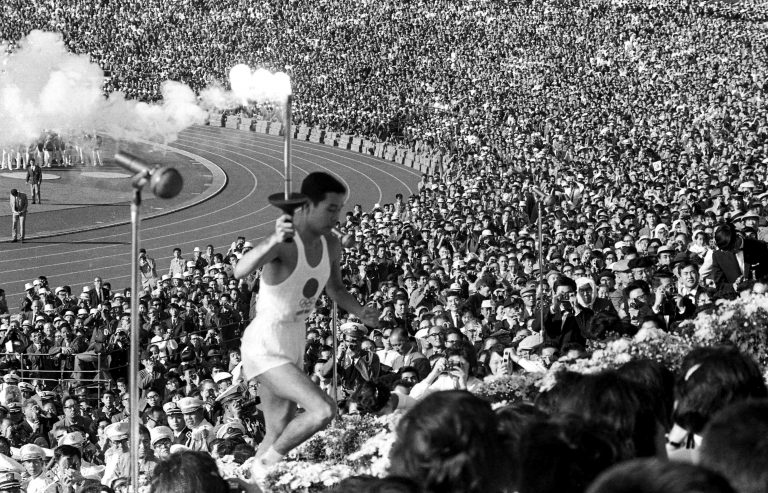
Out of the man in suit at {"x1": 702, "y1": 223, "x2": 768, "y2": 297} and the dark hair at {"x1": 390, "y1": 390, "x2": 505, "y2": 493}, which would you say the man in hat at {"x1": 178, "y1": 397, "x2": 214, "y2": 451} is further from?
the dark hair at {"x1": 390, "y1": 390, "x2": 505, "y2": 493}

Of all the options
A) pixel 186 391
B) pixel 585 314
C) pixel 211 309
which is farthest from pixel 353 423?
pixel 211 309

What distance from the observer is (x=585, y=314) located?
12.1 m

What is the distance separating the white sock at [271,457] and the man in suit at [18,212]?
86.7 ft

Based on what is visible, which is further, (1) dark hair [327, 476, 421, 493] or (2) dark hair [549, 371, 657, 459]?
(2) dark hair [549, 371, 657, 459]

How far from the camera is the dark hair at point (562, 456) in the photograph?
13.2 ft

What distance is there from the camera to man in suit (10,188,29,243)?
3249 centimetres

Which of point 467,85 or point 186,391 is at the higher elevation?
point 467,85

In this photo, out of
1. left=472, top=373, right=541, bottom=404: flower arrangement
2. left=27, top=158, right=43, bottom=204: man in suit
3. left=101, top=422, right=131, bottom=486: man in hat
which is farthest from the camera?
left=27, top=158, right=43, bottom=204: man in suit

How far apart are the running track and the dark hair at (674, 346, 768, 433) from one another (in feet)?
83.8

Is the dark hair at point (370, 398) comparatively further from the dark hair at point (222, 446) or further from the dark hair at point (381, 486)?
the dark hair at point (381, 486)

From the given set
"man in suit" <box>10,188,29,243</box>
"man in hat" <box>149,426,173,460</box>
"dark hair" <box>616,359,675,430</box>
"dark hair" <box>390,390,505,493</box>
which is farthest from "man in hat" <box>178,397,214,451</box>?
"man in suit" <box>10,188,29,243</box>

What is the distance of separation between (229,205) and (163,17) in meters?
29.7

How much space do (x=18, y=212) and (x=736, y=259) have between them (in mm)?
23938

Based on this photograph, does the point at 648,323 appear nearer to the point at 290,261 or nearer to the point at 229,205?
the point at 290,261
